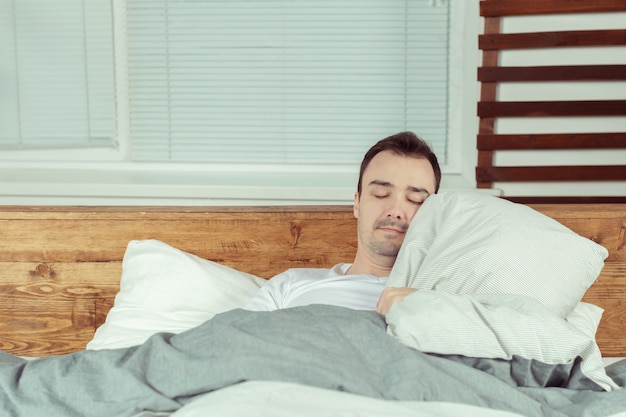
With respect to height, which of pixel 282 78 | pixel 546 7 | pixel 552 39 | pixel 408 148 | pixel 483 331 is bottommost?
pixel 483 331

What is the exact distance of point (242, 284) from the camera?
6.30 ft

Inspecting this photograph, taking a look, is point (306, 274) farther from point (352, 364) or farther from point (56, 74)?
point (56, 74)

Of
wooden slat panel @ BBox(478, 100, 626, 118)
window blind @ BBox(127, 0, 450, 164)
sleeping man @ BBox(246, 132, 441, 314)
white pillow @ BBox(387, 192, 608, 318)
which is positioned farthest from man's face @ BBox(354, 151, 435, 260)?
window blind @ BBox(127, 0, 450, 164)

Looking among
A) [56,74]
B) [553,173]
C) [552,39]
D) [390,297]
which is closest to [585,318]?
[390,297]

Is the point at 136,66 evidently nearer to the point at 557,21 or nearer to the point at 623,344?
the point at 557,21

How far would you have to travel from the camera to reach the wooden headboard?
6.78ft

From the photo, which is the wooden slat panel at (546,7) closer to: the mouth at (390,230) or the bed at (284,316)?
the bed at (284,316)

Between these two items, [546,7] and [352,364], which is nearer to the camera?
[352,364]

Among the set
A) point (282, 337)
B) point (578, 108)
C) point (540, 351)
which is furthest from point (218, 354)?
point (578, 108)

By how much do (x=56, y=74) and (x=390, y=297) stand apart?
2307 millimetres

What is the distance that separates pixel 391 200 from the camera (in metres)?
1.82

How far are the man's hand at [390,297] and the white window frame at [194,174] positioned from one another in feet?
5.18

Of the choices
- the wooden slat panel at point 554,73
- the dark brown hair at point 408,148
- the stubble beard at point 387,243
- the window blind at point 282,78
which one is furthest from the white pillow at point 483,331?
the window blind at point 282,78

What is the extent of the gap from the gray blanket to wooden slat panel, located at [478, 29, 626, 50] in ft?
6.31
